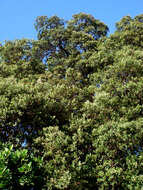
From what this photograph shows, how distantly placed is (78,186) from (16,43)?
20675mm

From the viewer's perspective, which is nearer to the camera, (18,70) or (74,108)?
(74,108)

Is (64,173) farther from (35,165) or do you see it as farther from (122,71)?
(122,71)

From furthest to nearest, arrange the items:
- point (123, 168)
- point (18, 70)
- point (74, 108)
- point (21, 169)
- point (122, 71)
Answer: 1. point (18, 70)
2. point (122, 71)
3. point (74, 108)
4. point (123, 168)
5. point (21, 169)

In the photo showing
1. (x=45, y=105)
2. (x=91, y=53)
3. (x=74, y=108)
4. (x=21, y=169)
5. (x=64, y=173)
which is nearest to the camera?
(x=21, y=169)

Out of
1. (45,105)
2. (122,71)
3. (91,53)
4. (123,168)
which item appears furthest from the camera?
(91,53)

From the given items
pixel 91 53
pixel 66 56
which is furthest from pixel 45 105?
pixel 66 56

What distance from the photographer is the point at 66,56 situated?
1314 inches

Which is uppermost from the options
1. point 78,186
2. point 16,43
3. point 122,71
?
point 16,43

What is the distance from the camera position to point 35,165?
14.9 meters

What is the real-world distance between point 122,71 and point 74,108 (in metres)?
5.61

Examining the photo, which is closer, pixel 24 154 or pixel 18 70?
pixel 24 154

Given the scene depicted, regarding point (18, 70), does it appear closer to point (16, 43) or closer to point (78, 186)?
point (16, 43)

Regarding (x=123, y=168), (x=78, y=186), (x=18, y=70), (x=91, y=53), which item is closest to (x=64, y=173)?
(x=78, y=186)

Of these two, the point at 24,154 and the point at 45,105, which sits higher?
the point at 45,105
